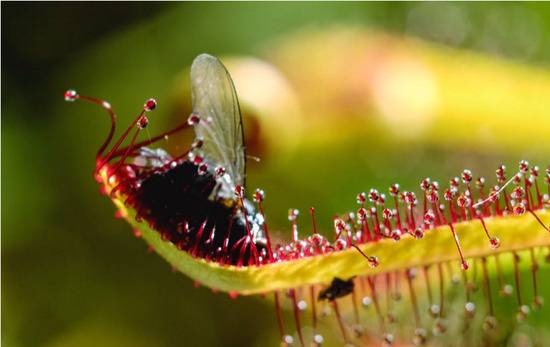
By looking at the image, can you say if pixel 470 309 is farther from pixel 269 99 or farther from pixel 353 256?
pixel 269 99

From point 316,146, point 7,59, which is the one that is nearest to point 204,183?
point 316,146

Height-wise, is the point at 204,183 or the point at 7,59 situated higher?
the point at 7,59

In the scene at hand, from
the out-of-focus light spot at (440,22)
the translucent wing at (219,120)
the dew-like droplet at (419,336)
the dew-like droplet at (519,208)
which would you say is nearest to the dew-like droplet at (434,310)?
the dew-like droplet at (419,336)

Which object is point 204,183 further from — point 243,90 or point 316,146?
point 316,146

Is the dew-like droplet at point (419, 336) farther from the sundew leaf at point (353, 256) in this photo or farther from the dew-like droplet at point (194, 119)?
the dew-like droplet at point (194, 119)

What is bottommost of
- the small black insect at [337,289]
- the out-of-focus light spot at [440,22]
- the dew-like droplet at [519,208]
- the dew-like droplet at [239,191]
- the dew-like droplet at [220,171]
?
the small black insect at [337,289]

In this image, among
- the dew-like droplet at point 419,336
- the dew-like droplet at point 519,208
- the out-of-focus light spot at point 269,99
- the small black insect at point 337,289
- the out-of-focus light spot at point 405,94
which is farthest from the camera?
the out-of-focus light spot at point 405,94

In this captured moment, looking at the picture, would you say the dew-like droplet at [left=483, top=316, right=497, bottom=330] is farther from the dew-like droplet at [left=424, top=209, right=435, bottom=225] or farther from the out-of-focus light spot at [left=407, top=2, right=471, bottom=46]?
the out-of-focus light spot at [left=407, top=2, right=471, bottom=46]
